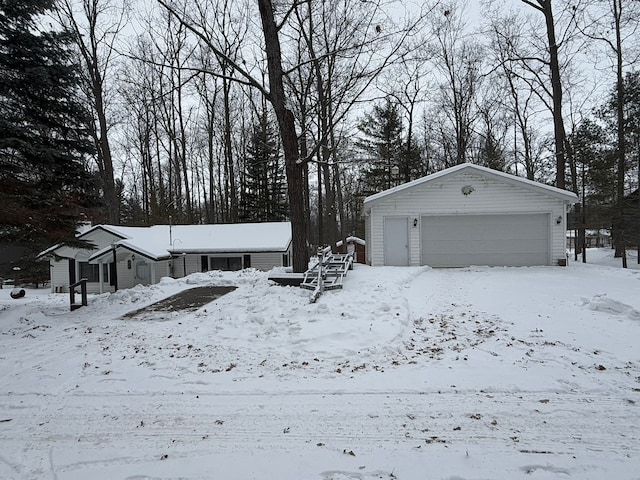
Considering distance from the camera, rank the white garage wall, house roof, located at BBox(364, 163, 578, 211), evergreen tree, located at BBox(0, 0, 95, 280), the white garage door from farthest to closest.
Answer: the white garage door
the white garage wall
house roof, located at BBox(364, 163, 578, 211)
evergreen tree, located at BBox(0, 0, 95, 280)

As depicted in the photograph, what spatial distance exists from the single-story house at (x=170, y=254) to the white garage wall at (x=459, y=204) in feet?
20.9

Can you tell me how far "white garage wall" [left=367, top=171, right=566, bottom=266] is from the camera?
44.0 feet

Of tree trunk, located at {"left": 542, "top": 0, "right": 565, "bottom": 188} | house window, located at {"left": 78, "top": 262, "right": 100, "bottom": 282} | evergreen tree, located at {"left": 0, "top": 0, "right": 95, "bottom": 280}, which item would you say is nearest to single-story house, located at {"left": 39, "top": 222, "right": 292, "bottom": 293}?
house window, located at {"left": 78, "top": 262, "right": 100, "bottom": 282}

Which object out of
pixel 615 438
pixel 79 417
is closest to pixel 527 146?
pixel 615 438

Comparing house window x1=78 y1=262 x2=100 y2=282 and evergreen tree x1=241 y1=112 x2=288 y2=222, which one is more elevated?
evergreen tree x1=241 y1=112 x2=288 y2=222

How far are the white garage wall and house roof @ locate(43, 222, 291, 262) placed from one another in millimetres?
6342

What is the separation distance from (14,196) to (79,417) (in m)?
6.96

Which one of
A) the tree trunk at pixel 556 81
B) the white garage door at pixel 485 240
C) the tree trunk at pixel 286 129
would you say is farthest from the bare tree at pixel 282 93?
the tree trunk at pixel 556 81

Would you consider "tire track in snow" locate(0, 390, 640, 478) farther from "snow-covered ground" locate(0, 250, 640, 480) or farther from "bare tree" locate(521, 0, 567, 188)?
"bare tree" locate(521, 0, 567, 188)

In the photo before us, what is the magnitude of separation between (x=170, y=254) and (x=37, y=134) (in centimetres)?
1155

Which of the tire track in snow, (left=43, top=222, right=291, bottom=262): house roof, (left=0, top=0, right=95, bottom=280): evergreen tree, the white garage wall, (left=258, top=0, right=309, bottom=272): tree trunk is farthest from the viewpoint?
(left=43, top=222, right=291, bottom=262): house roof

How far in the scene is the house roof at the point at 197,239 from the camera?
60.7ft

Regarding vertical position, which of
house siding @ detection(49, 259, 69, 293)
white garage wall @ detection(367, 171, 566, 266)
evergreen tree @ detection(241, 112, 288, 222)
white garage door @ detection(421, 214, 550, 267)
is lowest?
house siding @ detection(49, 259, 69, 293)

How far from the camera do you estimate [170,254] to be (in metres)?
19.5
